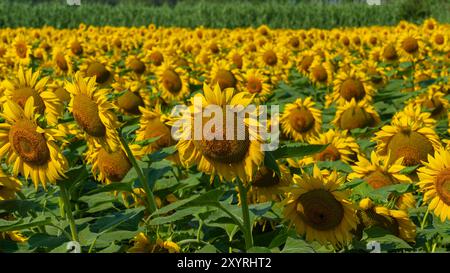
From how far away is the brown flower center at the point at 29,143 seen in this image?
9.23 feet

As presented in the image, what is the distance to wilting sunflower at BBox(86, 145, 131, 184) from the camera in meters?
3.49

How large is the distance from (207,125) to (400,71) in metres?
5.79

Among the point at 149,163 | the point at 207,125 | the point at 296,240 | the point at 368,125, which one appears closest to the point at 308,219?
Result: the point at 296,240

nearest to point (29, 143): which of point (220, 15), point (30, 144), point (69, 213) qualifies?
A: point (30, 144)

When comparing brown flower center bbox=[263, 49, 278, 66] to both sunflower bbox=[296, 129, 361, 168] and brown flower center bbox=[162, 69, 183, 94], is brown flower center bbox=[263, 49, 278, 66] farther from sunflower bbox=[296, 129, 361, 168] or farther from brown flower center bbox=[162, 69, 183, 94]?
sunflower bbox=[296, 129, 361, 168]

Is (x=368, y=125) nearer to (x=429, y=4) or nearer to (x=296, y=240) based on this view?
(x=296, y=240)

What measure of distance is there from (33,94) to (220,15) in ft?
91.4

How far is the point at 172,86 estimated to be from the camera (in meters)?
7.00

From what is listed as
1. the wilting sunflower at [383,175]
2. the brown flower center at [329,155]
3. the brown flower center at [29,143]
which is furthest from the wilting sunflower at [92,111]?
the brown flower center at [329,155]

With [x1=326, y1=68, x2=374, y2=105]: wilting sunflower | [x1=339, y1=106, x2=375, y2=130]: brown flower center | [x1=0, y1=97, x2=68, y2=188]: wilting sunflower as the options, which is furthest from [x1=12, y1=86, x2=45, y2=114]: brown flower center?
[x1=326, y1=68, x2=374, y2=105]: wilting sunflower

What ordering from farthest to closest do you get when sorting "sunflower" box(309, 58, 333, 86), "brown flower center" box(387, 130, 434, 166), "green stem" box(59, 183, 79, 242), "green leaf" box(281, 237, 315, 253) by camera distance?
"sunflower" box(309, 58, 333, 86) → "brown flower center" box(387, 130, 434, 166) → "green stem" box(59, 183, 79, 242) → "green leaf" box(281, 237, 315, 253)

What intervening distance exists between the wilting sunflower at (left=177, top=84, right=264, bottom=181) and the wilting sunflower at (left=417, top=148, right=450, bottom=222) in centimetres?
75

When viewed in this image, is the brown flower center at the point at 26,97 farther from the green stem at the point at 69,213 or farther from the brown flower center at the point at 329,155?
the brown flower center at the point at 329,155

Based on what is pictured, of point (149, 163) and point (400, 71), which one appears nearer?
point (149, 163)
